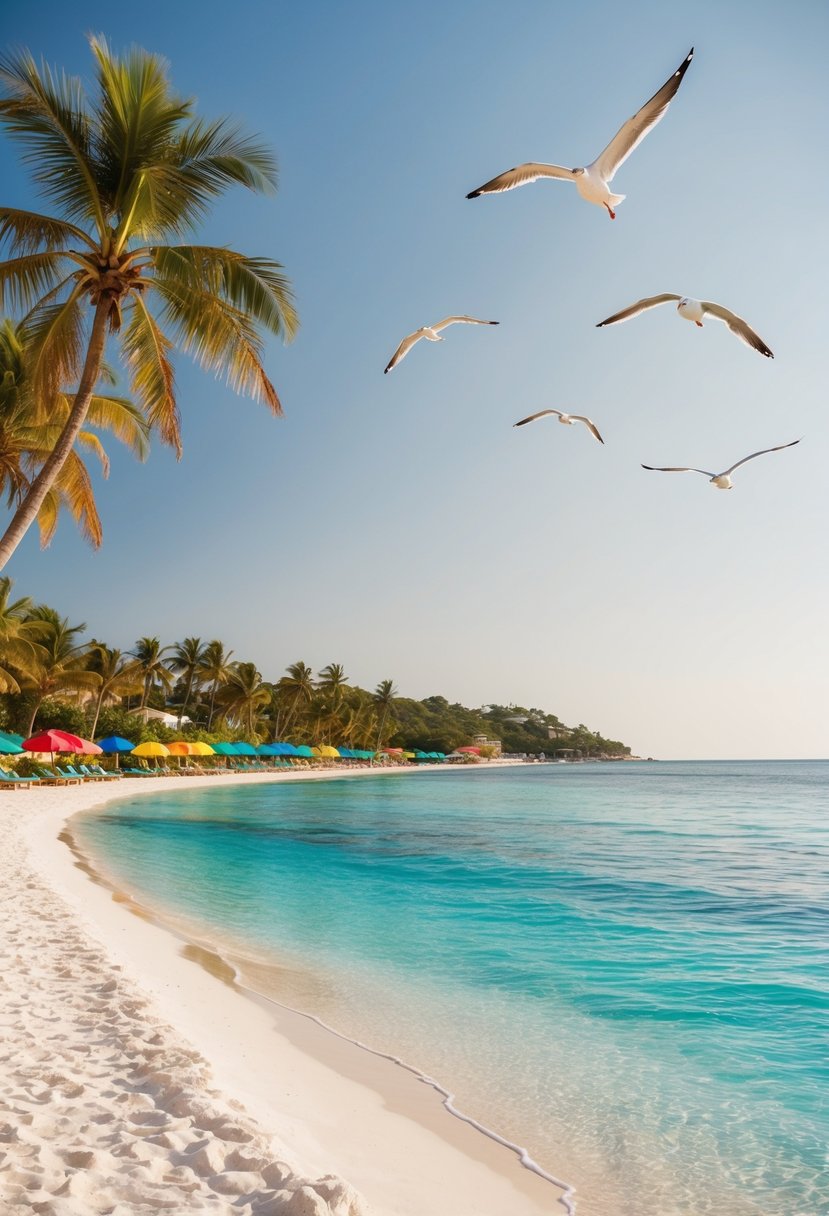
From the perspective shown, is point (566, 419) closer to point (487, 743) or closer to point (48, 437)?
point (48, 437)

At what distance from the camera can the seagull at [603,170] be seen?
5289 millimetres

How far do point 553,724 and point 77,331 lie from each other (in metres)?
180

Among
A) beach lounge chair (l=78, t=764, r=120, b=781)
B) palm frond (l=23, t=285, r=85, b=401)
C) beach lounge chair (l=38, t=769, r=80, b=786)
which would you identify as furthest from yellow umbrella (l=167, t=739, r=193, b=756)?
palm frond (l=23, t=285, r=85, b=401)

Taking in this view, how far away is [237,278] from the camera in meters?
10.2

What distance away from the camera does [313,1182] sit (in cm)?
286

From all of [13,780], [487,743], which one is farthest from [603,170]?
[487,743]

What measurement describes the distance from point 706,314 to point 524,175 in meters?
1.96

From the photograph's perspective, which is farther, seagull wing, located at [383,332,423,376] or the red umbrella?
the red umbrella

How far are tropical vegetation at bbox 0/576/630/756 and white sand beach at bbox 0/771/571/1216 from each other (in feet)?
90.9

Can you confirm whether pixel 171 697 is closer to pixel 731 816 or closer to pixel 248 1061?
pixel 731 816

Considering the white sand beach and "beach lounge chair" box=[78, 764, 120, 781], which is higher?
the white sand beach

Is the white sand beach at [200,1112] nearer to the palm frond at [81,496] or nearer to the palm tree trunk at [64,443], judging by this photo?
the palm tree trunk at [64,443]

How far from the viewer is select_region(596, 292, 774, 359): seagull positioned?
20.7 ft

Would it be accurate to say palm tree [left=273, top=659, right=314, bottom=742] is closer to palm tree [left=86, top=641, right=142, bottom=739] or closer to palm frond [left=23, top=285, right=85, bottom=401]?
palm tree [left=86, top=641, right=142, bottom=739]
